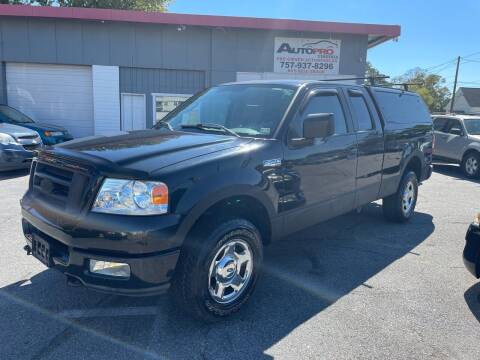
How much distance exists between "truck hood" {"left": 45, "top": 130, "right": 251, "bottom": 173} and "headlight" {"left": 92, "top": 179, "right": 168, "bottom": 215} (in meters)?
0.11

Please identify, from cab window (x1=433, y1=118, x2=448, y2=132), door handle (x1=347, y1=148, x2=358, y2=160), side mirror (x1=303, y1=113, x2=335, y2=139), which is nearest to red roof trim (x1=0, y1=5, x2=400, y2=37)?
cab window (x1=433, y1=118, x2=448, y2=132)

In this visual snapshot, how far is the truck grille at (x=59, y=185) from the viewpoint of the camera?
9.25 feet

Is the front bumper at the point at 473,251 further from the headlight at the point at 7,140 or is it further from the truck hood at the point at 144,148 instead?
the headlight at the point at 7,140

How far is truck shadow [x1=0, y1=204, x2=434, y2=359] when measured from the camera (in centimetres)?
288

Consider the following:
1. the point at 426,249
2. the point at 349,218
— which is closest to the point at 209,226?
the point at 426,249

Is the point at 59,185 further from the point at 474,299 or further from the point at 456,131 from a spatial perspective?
the point at 456,131

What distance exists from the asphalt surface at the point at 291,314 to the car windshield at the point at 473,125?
27.6ft

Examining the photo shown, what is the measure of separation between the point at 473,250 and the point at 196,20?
44.1 feet

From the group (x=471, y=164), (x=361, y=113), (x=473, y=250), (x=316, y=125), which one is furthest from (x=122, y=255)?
(x=471, y=164)

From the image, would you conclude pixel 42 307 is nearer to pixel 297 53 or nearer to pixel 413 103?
pixel 413 103

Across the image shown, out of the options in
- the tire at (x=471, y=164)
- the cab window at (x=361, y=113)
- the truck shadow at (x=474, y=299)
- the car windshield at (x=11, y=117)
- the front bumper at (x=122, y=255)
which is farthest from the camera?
the tire at (x=471, y=164)

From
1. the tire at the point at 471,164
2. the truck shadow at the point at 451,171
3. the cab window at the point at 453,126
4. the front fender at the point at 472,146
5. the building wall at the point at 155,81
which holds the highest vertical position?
the building wall at the point at 155,81

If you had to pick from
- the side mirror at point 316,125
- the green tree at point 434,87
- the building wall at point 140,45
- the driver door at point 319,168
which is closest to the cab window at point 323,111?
the driver door at point 319,168

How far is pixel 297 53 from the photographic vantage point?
16.1 metres
